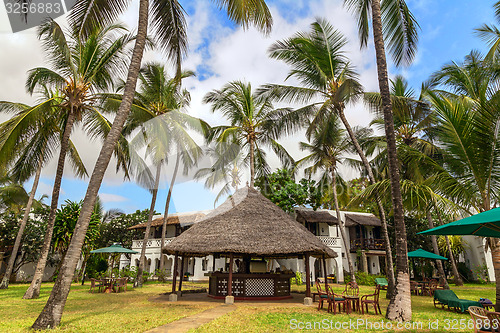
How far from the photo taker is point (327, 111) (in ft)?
55.4

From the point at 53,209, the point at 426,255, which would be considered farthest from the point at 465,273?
the point at 53,209

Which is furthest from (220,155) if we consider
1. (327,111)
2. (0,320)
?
(0,320)

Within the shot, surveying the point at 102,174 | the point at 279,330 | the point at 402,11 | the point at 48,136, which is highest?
the point at 402,11

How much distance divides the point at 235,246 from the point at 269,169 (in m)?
12.0

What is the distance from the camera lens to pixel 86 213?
7742 millimetres

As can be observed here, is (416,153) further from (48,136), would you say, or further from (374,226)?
(374,226)

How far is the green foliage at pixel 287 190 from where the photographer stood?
78.7ft

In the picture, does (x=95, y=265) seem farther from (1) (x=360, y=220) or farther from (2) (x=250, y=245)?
(1) (x=360, y=220)

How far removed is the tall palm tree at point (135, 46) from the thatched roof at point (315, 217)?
743 inches

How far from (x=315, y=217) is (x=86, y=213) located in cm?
2158

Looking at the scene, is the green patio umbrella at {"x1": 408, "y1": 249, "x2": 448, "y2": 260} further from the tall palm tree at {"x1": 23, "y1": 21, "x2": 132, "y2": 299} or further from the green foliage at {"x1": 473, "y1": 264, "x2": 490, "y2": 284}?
the tall palm tree at {"x1": 23, "y1": 21, "x2": 132, "y2": 299}

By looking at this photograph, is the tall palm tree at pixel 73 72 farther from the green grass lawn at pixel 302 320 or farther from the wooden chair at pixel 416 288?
the wooden chair at pixel 416 288

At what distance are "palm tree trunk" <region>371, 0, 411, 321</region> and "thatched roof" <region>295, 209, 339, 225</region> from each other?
1717 cm

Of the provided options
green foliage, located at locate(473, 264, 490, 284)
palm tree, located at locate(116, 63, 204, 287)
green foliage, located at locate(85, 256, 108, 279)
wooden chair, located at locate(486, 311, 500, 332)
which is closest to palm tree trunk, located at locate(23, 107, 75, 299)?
palm tree, located at locate(116, 63, 204, 287)
